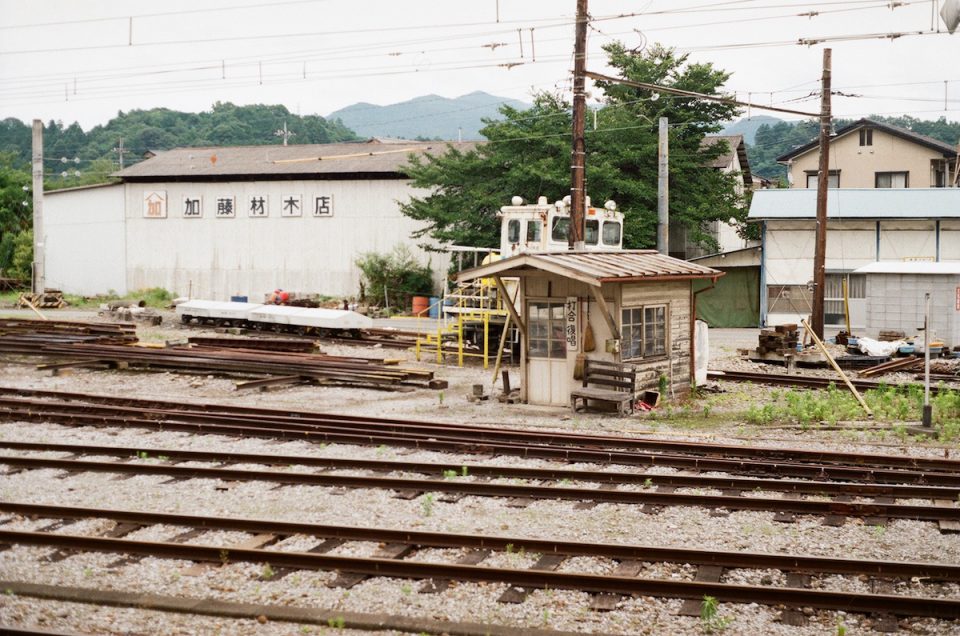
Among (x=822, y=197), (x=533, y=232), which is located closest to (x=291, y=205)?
(x=533, y=232)

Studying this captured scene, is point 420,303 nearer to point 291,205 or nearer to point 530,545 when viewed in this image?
point 291,205

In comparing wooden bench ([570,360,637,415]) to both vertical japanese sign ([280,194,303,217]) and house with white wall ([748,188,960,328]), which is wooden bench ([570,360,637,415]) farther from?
vertical japanese sign ([280,194,303,217])

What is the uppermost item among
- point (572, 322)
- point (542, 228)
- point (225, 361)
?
point (542, 228)

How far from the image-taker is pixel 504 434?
605 inches

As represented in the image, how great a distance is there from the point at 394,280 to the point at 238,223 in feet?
32.1

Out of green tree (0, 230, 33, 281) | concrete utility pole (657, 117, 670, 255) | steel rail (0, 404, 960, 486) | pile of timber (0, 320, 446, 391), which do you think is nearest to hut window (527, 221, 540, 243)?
pile of timber (0, 320, 446, 391)

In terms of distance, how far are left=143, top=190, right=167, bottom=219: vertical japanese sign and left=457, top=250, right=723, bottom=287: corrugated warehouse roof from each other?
34582mm

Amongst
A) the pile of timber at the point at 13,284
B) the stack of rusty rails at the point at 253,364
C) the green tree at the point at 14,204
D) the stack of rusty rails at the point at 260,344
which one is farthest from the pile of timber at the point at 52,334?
the green tree at the point at 14,204

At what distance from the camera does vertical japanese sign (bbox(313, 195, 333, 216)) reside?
46312 mm

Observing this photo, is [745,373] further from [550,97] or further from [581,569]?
[550,97]

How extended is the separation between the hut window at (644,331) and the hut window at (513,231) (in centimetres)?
617

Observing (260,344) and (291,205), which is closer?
(260,344)

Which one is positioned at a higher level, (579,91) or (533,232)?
(579,91)

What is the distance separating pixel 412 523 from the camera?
10.6 meters
